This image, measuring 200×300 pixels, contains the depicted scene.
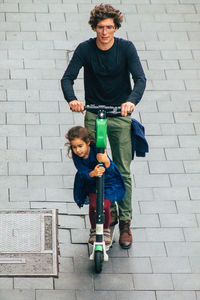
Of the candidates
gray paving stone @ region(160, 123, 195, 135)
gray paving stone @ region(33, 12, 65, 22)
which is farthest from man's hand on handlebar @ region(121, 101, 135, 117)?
gray paving stone @ region(33, 12, 65, 22)

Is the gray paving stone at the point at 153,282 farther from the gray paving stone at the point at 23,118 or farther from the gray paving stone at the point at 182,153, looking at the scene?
the gray paving stone at the point at 23,118

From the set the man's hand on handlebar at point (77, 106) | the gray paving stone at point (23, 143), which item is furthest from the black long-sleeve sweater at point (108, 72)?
the gray paving stone at point (23, 143)

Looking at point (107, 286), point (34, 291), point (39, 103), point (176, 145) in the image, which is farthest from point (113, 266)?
point (39, 103)

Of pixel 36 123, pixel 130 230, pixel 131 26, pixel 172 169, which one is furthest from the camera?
pixel 131 26

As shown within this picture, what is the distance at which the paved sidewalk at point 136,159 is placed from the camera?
22.1ft

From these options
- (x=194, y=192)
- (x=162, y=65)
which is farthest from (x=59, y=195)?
(x=162, y=65)

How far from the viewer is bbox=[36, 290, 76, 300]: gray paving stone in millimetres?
6480

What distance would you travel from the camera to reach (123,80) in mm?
6895

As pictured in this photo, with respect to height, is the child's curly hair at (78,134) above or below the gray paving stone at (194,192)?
above

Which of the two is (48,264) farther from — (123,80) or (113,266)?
(123,80)

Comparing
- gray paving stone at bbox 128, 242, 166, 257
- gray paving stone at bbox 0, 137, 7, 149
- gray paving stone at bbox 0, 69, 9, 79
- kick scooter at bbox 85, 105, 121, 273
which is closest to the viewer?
kick scooter at bbox 85, 105, 121, 273

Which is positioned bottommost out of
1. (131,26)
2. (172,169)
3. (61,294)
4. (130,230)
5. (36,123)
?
(61,294)

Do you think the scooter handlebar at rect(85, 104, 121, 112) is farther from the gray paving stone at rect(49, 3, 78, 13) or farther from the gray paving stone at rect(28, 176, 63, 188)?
the gray paving stone at rect(49, 3, 78, 13)

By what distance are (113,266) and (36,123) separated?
2.52 metres
